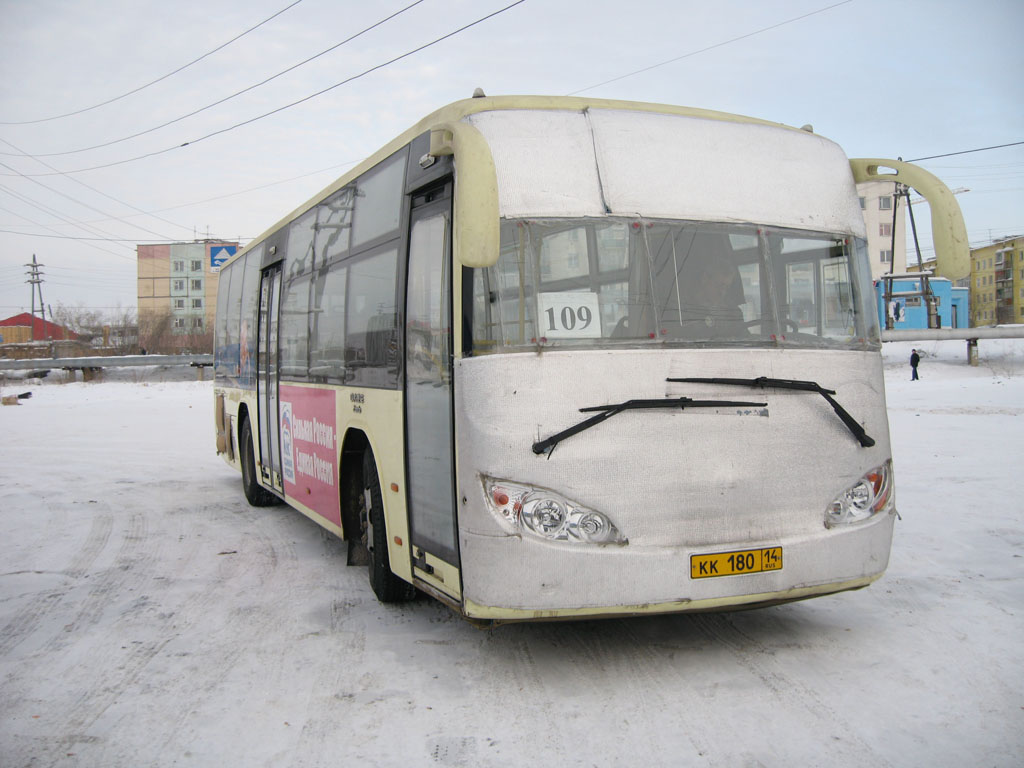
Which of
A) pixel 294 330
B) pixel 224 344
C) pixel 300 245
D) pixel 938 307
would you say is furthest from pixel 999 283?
pixel 294 330

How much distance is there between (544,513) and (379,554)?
7.46ft

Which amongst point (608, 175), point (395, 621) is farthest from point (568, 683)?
point (608, 175)

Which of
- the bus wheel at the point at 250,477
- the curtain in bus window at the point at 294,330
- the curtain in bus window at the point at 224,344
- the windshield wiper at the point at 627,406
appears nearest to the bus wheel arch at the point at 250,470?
the bus wheel at the point at 250,477

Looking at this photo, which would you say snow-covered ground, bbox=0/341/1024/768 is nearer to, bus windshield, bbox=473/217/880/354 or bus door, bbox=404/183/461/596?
bus door, bbox=404/183/461/596

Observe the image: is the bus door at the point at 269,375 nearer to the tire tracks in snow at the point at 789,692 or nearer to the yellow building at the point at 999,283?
the tire tracks in snow at the point at 789,692

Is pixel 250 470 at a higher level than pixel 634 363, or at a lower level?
lower

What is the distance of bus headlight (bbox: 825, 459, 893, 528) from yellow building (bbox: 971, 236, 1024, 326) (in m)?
120

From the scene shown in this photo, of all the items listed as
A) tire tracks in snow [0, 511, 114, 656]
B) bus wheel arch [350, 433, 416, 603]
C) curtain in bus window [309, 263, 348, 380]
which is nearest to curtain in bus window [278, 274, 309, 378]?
curtain in bus window [309, 263, 348, 380]

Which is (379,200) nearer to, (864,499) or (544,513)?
(544,513)

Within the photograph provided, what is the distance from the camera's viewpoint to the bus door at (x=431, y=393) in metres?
5.03

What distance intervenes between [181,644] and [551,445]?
286cm

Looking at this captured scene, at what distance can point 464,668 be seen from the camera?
5113mm

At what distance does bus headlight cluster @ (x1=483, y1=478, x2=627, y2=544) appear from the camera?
14.9 feet

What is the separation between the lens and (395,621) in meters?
6.12
